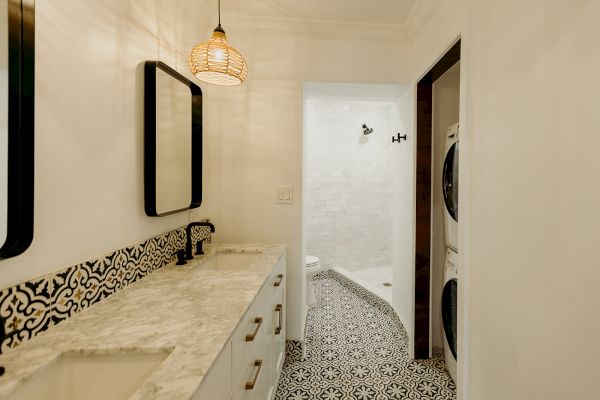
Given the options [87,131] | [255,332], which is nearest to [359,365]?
[255,332]

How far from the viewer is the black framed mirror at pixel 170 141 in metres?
1.23

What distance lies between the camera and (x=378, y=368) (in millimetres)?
1849

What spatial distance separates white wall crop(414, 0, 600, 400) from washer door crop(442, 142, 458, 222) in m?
0.46

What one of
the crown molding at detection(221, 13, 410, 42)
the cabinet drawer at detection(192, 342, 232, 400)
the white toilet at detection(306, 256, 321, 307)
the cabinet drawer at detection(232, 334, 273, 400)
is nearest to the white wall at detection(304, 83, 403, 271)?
the white toilet at detection(306, 256, 321, 307)

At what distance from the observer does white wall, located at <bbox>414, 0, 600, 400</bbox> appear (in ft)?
2.28

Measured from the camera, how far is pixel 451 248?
5.84 ft

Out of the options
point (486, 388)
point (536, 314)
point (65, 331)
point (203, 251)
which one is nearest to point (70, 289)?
point (65, 331)

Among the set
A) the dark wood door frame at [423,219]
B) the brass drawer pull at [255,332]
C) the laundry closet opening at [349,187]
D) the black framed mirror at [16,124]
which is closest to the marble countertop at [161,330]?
the brass drawer pull at [255,332]

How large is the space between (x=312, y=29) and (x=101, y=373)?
2.20 meters

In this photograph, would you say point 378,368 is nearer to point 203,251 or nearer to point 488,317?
point 488,317

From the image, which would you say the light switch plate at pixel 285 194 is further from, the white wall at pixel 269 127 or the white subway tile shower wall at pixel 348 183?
the white subway tile shower wall at pixel 348 183

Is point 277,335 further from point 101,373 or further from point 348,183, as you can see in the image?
point 348,183

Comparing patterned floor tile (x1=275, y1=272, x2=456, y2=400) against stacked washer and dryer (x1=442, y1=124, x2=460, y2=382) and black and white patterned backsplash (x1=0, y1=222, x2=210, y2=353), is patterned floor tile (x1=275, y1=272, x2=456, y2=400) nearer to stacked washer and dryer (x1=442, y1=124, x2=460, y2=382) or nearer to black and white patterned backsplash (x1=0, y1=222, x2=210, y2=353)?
stacked washer and dryer (x1=442, y1=124, x2=460, y2=382)

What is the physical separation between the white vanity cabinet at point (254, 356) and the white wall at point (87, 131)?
23.3 inches
